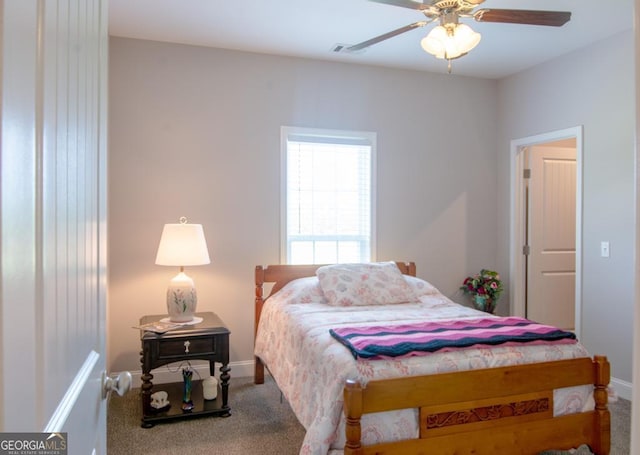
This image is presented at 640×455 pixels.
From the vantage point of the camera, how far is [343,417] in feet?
6.50

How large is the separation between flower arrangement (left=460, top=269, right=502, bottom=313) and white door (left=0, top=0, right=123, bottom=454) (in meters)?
3.88

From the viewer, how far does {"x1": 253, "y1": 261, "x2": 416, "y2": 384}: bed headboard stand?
3.70m

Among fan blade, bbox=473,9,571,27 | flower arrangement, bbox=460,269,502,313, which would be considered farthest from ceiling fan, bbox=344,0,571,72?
flower arrangement, bbox=460,269,502,313

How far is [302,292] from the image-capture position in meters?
3.46

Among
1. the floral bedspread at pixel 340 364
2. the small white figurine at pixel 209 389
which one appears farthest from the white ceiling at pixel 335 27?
the small white figurine at pixel 209 389

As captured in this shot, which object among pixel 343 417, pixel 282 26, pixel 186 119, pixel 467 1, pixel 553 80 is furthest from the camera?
pixel 553 80

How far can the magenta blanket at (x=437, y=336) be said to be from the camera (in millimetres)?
2170

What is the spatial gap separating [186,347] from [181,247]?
69 cm

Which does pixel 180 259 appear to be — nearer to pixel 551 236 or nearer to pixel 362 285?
pixel 362 285

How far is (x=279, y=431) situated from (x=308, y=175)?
213 centimetres

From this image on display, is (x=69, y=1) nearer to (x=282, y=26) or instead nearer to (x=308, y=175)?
(x=282, y=26)

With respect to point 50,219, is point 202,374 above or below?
below

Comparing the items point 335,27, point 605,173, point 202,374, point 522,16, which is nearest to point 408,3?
point 522,16

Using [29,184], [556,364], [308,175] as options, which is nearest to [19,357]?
[29,184]
